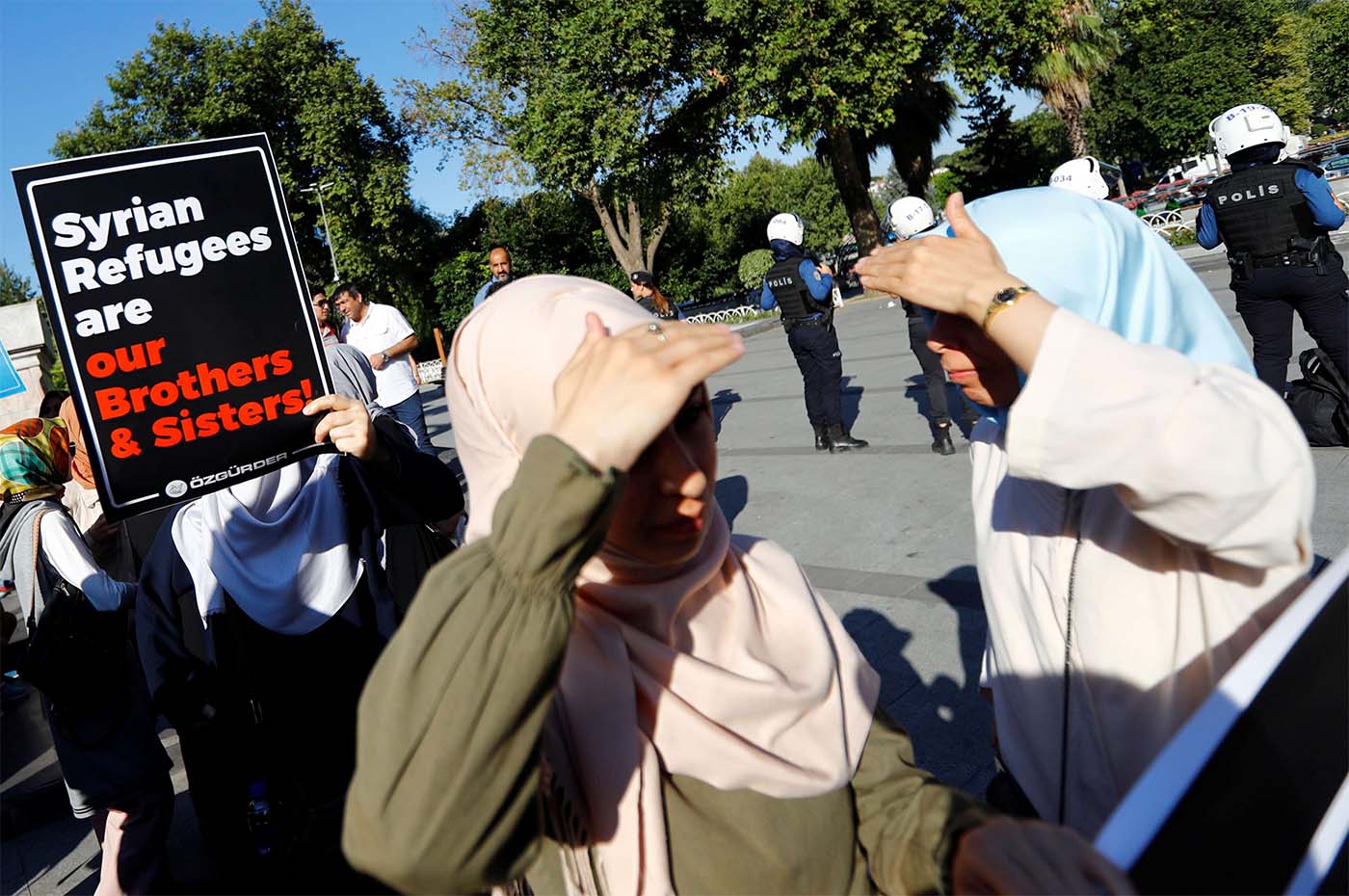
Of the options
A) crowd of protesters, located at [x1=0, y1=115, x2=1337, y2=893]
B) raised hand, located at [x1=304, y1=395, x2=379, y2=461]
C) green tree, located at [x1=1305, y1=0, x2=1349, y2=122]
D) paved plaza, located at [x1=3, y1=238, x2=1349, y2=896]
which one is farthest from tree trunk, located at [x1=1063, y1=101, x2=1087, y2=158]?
green tree, located at [x1=1305, y1=0, x2=1349, y2=122]

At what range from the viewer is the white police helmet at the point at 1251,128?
213 inches

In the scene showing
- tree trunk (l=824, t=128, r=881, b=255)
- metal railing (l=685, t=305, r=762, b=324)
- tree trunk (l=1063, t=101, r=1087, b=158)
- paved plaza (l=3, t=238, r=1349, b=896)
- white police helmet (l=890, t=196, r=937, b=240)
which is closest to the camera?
paved plaza (l=3, t=238, r=1349, b=896)

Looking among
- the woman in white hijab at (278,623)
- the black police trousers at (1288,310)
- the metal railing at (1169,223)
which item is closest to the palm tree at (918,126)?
the metal railing at (1169,223)

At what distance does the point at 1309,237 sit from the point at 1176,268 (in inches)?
193

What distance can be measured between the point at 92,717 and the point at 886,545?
13.0 ft

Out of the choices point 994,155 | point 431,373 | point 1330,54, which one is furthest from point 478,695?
point 1330,54

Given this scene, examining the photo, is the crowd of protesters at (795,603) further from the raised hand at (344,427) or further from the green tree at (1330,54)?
the green tree at (1330,54)

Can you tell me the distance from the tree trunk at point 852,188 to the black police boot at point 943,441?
650 inches

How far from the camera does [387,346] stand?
25.5 feet

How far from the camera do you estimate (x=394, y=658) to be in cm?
91

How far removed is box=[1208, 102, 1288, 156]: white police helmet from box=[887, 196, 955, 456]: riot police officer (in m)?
1.75

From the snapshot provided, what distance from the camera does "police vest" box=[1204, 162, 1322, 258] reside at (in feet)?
17.4

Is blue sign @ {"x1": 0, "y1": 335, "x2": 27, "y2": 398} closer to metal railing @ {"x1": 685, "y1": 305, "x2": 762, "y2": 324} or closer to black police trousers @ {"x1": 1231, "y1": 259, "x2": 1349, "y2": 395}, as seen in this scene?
black police trousers @ {"x1": 1231, "y1": 259, "x2": 1349, "y2": 395}

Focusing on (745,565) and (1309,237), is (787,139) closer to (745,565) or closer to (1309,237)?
(1309,237)
